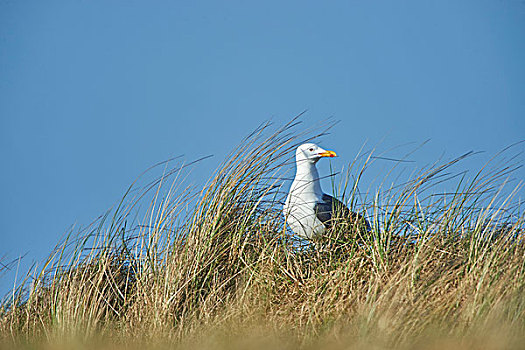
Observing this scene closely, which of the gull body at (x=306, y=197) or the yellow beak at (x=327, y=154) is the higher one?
the yellow beak at (x=327, y=154)

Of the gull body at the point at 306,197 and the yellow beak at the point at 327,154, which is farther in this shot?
the yellow beak at the point at 327,154

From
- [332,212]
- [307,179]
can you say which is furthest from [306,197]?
[332,212]

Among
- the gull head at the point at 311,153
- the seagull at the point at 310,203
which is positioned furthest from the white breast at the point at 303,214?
the gull head at the point at 311,153

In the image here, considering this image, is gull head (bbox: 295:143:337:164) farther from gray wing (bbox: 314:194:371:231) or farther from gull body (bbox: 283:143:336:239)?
gray wing (bbox: 314:194:371:231)

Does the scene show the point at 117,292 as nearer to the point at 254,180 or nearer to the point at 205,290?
the point at 205,290

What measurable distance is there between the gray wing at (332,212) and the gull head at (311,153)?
37 cm

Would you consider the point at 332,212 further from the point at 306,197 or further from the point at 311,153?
the point at 311,153

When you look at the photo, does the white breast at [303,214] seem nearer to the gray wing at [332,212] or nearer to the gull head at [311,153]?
the gray wing at [332,212]

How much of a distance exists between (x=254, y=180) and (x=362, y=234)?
0.89m

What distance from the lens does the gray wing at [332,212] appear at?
4.48 m

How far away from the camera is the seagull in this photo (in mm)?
4637

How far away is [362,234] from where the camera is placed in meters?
4.39

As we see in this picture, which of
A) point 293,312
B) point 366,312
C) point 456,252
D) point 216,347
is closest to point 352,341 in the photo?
point 366,312

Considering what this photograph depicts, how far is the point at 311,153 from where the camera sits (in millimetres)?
5031
